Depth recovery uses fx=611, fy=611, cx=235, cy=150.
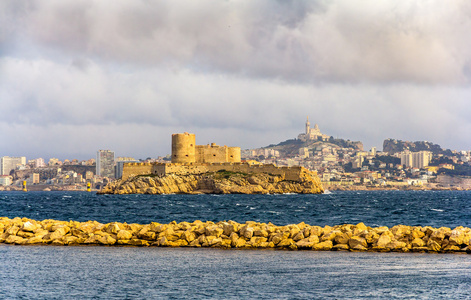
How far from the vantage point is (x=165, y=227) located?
73.9 feet

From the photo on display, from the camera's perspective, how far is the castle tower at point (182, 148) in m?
118

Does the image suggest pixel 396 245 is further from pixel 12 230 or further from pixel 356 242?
pixel 12 230

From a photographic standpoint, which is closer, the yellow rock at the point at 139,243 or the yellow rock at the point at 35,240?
the yellow rock at the point at 139,243

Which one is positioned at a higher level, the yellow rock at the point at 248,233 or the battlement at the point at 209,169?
the battlement at the point at 209,169

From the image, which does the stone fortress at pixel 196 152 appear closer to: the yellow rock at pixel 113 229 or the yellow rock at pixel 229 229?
the yellow rock at pixel 113 229

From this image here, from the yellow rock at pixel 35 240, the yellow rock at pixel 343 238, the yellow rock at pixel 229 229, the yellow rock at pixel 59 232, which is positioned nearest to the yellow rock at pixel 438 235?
the yellow rock at pixel 343 238

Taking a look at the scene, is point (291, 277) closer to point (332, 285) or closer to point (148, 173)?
point (332, 285)

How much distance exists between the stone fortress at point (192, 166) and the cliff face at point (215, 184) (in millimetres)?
1134

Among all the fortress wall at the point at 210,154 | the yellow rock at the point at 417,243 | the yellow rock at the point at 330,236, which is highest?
the fortress wall at the point at 210,154

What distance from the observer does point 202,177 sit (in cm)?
11381

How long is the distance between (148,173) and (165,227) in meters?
93.9

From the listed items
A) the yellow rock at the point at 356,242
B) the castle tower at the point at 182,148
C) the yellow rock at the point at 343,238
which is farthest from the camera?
the castle tower at the point at 182,148

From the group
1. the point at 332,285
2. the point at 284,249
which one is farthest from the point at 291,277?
the point at 284,249

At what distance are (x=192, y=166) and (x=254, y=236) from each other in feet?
311
